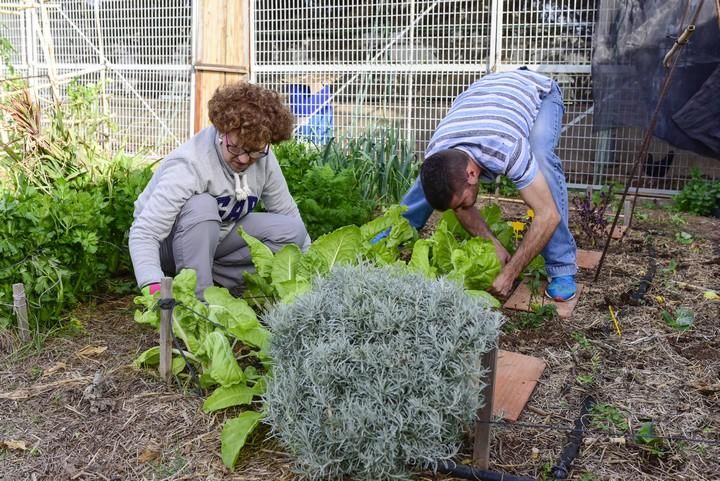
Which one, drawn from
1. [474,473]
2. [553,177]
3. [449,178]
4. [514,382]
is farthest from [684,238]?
[474,473]

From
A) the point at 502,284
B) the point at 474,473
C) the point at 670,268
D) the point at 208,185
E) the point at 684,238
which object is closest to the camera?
the point at 474,473

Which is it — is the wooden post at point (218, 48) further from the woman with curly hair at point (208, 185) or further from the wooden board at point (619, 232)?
the woman with curly hair at point (208, 185)

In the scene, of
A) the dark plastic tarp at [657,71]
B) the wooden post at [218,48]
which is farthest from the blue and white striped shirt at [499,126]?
the wooden post at [218,48]

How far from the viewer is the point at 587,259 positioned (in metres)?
4.37

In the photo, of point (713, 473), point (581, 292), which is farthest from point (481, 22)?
point (713, 473)

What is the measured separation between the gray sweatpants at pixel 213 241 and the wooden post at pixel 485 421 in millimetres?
1387

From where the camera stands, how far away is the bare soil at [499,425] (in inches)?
86.5

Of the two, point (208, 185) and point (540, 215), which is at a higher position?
point (208, 185)

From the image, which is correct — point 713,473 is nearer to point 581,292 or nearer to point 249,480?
point 249,480

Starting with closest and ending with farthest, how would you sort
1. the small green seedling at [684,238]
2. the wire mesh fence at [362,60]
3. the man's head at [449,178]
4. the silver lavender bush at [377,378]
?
the silver lavender bush at [377,378]
the man's head at [449,178]
the small green seedling at [684,238]
the wire mesh fence at [362,60]

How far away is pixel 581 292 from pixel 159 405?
2.33 meters

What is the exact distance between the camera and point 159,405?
2.55 m

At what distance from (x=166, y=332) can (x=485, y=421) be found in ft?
→ 4.00

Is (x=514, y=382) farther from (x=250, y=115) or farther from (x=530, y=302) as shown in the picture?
(x=250, y=115)
